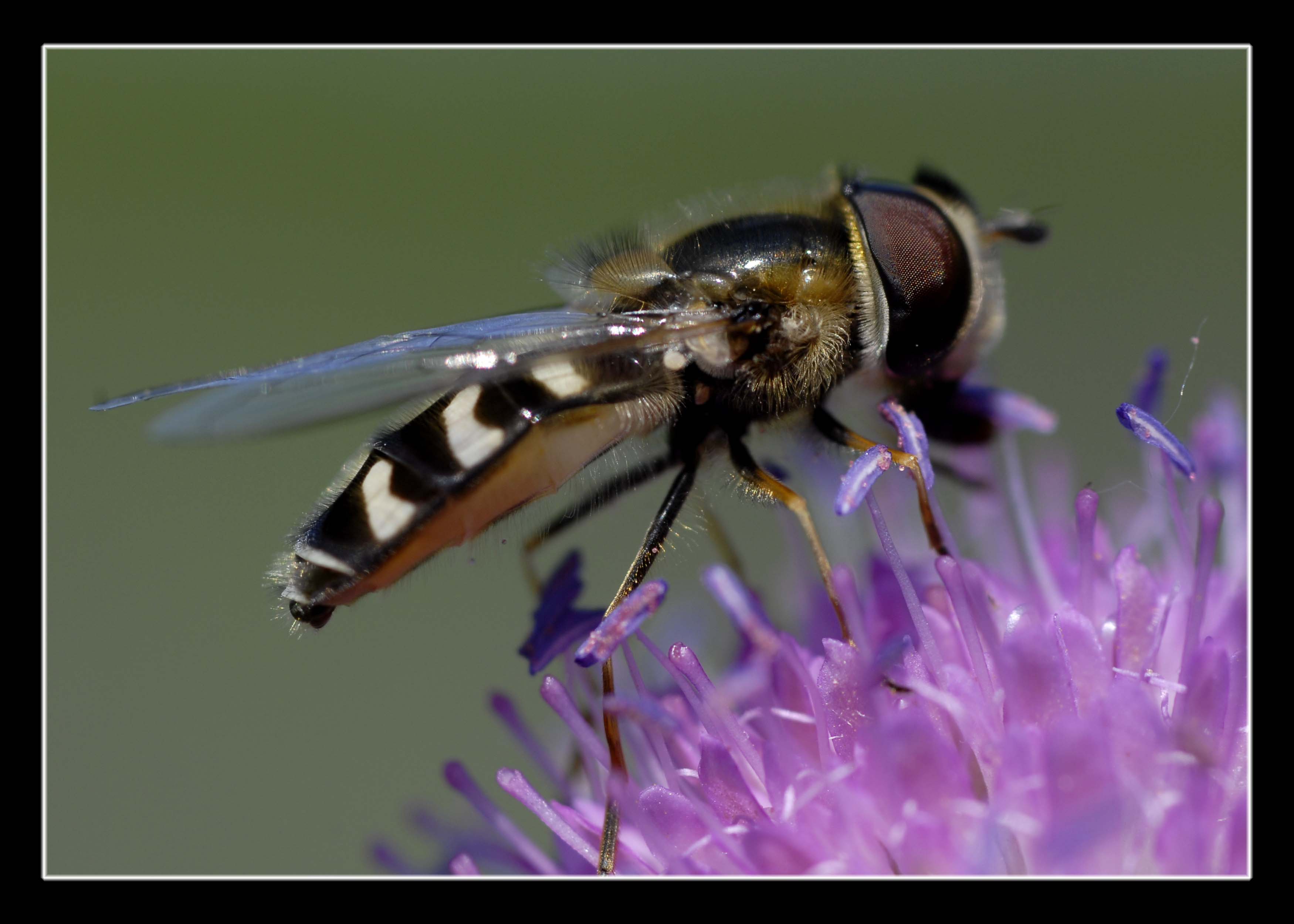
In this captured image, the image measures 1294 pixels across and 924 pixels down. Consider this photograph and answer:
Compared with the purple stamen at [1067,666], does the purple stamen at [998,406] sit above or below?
above

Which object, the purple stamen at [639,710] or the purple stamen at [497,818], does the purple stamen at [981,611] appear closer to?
the purple stamen at [639,710]

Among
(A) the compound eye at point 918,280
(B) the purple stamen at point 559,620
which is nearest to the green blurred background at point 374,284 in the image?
(B) the purple stamen at point 559,620

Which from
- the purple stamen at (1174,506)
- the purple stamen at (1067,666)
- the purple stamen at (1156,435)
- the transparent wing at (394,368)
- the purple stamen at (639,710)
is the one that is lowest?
the purple stamen at (639,710)

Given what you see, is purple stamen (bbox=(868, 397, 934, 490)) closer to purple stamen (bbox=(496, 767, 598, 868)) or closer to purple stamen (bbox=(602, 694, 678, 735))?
purple stamen (bbox=(602, 694, 678, 735))

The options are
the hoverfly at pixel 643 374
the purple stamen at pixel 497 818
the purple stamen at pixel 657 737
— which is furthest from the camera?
the purple stamen at pixel 497 818

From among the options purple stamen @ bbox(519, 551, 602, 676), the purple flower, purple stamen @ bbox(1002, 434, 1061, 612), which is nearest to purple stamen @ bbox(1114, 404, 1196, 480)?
the purple flower

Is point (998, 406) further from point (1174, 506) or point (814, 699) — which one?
point (814, 699)

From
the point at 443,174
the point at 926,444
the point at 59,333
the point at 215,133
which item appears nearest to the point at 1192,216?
the point at 443,174

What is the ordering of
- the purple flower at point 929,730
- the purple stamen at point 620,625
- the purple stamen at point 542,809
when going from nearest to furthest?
the purple flower at point 929,730, the purple stamen at point 620,625, the purple stamen at point 542,809
